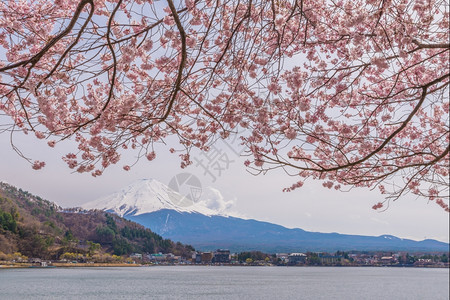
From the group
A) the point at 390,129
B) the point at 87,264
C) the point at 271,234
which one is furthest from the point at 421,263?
the point at 390,129

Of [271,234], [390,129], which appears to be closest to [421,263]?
[271,234]

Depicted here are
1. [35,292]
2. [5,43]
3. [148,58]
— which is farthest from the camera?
[35,292]

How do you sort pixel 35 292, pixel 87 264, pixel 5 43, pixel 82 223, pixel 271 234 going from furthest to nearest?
pixel 271 234
pixel 82 223
pixel 87 264
pixel 35 292
pixel 5 43

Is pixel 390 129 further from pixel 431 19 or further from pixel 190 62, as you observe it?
pixel 190 62

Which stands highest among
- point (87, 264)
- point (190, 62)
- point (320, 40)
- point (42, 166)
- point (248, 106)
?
point (320, 40)

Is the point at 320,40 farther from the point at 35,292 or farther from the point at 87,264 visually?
the point at 87,264

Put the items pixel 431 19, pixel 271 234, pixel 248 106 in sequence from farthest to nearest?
pixel 271 234 → pixel 248 106 → pixel 431 19

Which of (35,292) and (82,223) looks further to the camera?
(82,223)

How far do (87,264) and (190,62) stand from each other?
2748 inches

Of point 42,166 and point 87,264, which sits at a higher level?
point 42,166

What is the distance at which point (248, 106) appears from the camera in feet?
14.4

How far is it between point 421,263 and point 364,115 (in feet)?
350

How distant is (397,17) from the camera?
11.6 feet

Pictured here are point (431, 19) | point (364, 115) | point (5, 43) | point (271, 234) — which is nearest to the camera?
point (431, 19)
